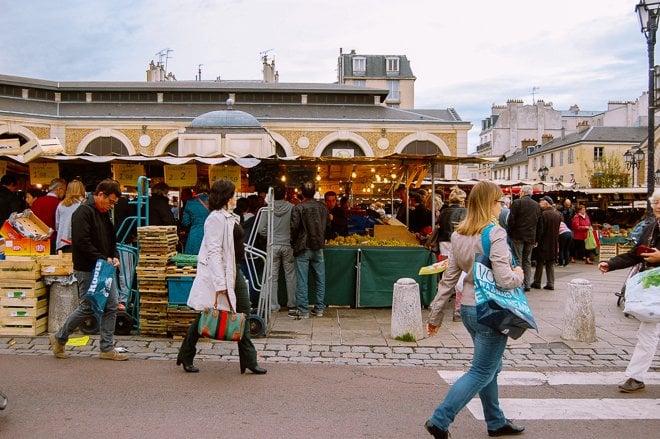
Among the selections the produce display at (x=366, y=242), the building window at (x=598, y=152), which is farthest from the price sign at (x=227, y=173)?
the building window at (x=598, y=152)

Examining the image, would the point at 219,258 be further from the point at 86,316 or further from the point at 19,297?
the point at 19,297

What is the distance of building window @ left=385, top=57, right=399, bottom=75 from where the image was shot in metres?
68.4

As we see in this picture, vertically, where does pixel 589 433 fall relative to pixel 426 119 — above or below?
below

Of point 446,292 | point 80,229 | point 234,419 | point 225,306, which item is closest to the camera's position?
point 446,292

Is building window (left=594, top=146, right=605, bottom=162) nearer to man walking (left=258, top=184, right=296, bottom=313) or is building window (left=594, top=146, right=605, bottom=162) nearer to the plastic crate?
man walking (left=258, top=184, right=296, bottom=313)

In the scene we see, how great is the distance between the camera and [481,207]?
4.37 metres

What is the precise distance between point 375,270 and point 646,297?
17.0 ft

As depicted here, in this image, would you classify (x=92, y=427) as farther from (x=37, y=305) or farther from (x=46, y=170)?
(x=46, y=170)

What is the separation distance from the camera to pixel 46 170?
10.2 m

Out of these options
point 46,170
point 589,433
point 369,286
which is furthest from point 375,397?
point 46,170

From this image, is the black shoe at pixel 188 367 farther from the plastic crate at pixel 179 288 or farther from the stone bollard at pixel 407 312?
the stone bollard at pixel 407 312

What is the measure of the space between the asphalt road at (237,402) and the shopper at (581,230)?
1376cm

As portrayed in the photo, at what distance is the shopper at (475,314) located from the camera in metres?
4.14

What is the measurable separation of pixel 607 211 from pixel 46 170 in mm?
21495
